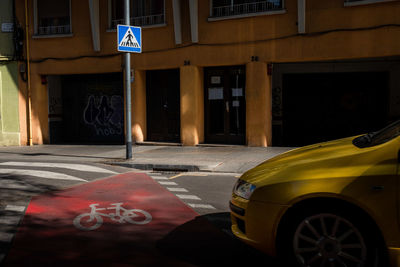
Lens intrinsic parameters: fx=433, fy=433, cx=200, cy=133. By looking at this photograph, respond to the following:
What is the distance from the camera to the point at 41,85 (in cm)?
1736

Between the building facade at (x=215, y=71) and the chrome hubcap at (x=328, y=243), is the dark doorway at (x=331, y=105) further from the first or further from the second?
the chrome hubcap at (x=328, y=243)

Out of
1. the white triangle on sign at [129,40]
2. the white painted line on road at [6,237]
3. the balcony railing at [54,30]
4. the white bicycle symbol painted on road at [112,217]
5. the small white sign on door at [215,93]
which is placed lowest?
the white bicycle symbol painted on road at [112,217]

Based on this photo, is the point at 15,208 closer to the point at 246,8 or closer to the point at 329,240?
the point at 329,240

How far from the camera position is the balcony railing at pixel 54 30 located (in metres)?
16.8

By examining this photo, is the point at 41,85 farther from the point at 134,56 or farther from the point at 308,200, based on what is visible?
the point at 308,200

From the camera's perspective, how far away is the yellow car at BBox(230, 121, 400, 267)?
3.21 metres

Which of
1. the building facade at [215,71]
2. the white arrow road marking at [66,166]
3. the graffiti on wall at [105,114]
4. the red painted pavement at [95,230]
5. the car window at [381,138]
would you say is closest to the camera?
the car window at [381,138]

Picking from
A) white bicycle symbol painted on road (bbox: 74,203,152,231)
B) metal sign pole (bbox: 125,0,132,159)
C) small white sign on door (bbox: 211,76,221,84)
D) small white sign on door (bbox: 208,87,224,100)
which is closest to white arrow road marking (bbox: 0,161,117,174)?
metal sign pole (bbox: 125,0,132,159)

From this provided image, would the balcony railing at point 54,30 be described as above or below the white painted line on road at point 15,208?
above

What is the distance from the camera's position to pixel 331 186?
10.9 feet

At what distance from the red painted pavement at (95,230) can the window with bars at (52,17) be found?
10.9 metres

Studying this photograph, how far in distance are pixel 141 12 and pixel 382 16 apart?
26.9 ft

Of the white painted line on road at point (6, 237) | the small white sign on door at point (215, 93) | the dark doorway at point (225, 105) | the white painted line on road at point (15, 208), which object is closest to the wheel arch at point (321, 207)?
the white painted line on road at point (6, 237)

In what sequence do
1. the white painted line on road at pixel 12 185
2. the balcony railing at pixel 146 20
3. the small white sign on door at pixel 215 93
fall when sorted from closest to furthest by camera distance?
1. the white painted line on road at pixel 12 185
2. the small white sign on door at pixel 215 93
3. the balcony railing at pixel 146 20
